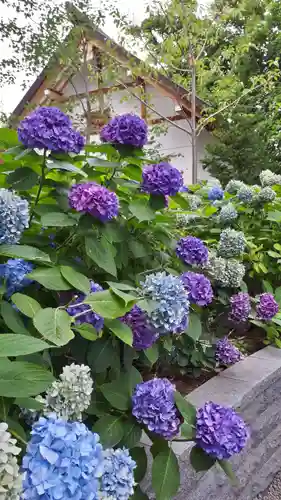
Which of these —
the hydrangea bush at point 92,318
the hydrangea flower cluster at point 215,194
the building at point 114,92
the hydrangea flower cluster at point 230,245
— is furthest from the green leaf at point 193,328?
the building at point 114,92

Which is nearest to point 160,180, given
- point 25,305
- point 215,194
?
point 25,305

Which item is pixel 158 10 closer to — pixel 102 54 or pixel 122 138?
pixel 102 54

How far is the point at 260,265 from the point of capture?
2121 millimetres

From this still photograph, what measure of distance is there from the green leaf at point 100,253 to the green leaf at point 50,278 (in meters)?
0.11

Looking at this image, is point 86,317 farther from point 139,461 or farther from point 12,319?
point 139,461

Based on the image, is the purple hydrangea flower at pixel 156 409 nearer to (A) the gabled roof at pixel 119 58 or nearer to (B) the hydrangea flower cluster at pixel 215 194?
(B) the hydrangea flower cluster at pixel 215 194

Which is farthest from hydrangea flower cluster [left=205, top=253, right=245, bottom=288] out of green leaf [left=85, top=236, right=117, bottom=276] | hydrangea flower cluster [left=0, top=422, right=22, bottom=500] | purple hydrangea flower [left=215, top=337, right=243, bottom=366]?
hydrangea flower cluster [left=0, top=422, right=22, bottom=500]

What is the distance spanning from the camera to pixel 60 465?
0.48m

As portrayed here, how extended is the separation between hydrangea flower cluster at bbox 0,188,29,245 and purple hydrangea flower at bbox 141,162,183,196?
37 centimetres

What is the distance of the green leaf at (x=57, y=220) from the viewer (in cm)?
92

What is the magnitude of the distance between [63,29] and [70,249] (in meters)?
6.76

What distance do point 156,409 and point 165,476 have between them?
0.12 metres

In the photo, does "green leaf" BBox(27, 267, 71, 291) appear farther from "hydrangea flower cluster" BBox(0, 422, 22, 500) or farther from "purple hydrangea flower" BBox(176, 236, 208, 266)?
"purple hydrangea flower" BBox(176, 236, 208, 266)

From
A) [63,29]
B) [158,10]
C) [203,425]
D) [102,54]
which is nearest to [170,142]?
[102,54]
